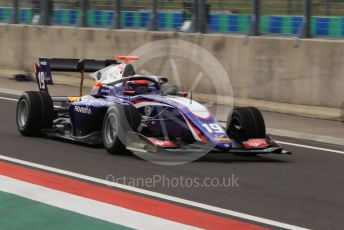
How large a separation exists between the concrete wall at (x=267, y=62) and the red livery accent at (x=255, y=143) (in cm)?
489

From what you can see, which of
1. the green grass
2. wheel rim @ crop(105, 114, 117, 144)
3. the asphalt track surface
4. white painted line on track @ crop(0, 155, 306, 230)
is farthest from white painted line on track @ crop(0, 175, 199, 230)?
the green grass

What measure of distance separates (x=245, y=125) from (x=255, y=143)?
297mm

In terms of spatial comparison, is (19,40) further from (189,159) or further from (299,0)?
(189,159)

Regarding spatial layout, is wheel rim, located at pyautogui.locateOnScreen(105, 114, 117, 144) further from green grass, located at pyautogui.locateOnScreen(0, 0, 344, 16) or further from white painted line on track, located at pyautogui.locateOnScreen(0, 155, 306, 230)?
green grass, located at pyautogui.locateOnScreen(0, 0, 344, 16)

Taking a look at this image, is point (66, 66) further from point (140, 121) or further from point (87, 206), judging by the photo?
point (87, 206)

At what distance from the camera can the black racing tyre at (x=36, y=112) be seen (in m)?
12.4

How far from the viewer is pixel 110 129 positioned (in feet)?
36.4

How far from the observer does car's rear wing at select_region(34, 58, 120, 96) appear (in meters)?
12.9

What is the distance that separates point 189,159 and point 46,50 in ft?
43.0

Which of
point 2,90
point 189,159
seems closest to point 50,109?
point 189,159

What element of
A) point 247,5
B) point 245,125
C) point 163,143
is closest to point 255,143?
point 245,125

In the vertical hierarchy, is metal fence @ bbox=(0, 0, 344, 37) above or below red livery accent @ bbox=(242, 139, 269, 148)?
above

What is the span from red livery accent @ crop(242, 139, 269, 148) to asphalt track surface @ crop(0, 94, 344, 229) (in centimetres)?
23

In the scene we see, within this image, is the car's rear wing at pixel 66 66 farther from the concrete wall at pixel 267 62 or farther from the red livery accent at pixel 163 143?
the concrete wall at pixel 267 62
